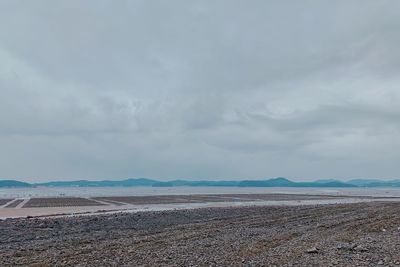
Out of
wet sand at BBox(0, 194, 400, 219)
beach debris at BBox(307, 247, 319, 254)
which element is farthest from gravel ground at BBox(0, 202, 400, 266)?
wet sand at BBox(0, 194, 400, 219)

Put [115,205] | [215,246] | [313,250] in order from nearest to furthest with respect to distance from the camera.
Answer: [313,250]
[215,246]
[115,205]

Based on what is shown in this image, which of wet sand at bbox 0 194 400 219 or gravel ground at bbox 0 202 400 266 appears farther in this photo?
wet sand at bbox 0 194 400 219

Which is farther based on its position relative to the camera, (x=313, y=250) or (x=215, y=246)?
(x=215, y=246)

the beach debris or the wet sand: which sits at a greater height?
the wet sand

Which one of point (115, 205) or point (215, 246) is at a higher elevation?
point (115, 205)

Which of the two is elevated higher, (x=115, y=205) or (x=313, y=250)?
(x=115, y=205)

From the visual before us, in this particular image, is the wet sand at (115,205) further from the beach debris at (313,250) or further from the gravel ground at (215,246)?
the beach debris at (313,250)

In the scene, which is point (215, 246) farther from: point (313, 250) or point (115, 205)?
point (115, 205)

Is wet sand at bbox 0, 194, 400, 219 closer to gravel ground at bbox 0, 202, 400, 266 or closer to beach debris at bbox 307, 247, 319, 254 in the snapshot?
gravel ground at bbox 0, 202, 400, 266

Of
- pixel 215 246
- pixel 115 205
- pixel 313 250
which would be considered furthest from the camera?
pixel 115 205

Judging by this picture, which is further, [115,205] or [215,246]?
[115,205]

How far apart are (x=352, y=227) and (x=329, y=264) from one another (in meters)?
10.4

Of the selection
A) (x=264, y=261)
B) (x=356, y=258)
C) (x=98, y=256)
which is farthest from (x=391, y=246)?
(x=98, y=256)

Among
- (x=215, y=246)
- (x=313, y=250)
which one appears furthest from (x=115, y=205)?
(x=313, y=250)
